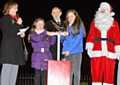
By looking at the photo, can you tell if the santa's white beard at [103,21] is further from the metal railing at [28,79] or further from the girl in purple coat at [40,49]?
the metal railing at [28,79]

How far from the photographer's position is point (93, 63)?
200 inches

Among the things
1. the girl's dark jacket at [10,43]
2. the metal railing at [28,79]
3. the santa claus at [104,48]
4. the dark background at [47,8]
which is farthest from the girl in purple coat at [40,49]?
the dark background at [47,8]

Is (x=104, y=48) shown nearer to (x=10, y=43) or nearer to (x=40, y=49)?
(x=40, y=49)

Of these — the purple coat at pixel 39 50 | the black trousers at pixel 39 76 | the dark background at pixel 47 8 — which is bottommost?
the black trousers at pixel 39 76

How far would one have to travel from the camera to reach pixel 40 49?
5055 millimetres

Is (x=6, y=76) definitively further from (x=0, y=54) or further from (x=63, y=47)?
(x=63, y=47)

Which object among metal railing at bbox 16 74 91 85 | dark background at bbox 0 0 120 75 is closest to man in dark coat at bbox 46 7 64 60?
metal railing at bbox 16 74 91 85

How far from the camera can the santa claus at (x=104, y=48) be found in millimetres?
5031

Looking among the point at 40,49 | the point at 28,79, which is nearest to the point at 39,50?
the point at 40,49

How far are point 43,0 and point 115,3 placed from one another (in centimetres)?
259

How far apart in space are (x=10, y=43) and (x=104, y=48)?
1.34m

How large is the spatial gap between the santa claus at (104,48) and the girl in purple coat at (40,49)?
2.00 ft

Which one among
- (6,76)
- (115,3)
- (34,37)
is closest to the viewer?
(6,76)

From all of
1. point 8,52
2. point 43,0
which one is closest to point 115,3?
point 43,0
